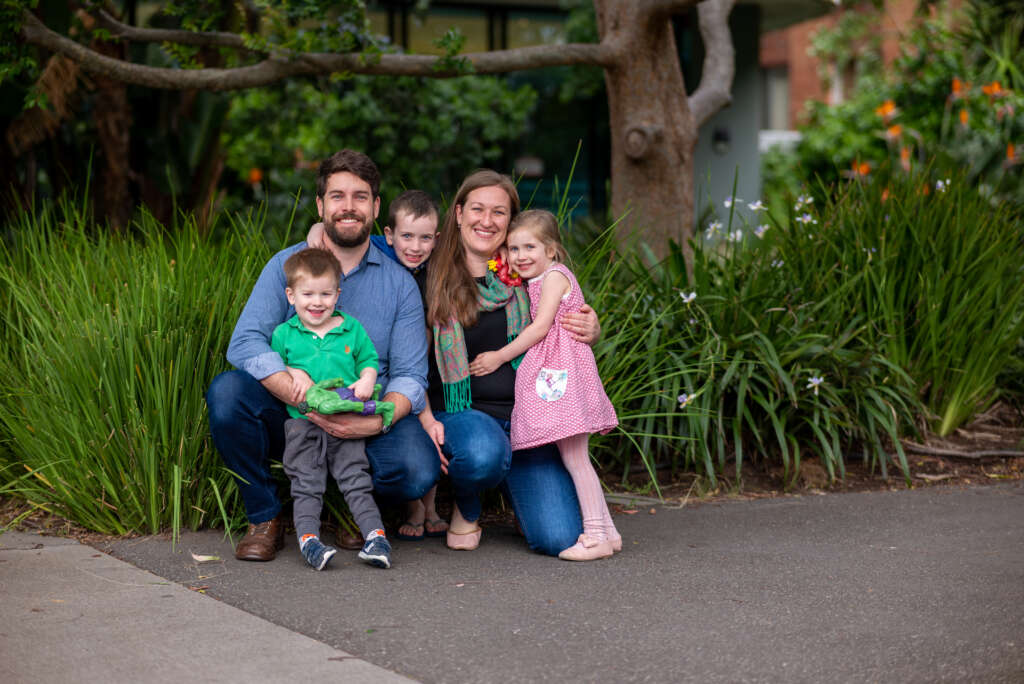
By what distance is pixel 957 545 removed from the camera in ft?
16.0

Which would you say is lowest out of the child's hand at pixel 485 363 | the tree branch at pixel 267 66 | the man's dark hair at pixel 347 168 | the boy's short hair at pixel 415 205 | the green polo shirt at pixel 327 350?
the child's hand at pixel 485 363

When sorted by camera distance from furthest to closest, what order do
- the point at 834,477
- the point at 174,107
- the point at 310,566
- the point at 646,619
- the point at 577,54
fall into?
the point at 174,107, the point at 577,54, the point at 834,477, the point at 310,566, the point at 646,619

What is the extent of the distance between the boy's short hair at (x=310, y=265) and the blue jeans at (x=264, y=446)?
0.44m

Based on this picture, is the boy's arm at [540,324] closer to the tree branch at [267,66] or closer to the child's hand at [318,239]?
the child's hand at [318,239]

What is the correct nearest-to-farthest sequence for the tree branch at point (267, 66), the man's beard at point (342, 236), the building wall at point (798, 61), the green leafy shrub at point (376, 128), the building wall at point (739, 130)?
the man's beard at point (342, 236) < the tree branch at point (267, 66) < the green leafy shrub at point (376, 128) < the building wall at point (739, 130) < the building wall at point (798, 61)

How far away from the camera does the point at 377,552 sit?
174 inches

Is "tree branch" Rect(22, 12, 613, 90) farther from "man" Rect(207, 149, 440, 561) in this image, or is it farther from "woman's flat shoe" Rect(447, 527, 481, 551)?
"woman's flat shoe" Rect(447, 527, 481, 551)

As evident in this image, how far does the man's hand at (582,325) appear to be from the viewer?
479 cm

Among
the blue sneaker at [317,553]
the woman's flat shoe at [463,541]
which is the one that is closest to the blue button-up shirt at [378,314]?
the woman's flat shoe at [463,541]

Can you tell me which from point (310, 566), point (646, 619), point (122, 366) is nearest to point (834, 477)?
point (646, 619)

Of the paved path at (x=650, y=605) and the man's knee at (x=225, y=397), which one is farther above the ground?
the man's knee at (x=225, y=397)

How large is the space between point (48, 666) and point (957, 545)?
11.4 feet

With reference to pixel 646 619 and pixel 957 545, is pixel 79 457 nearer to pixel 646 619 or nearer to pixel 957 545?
pixel 646 619

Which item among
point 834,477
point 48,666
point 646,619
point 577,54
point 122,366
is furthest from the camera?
point 577,54
